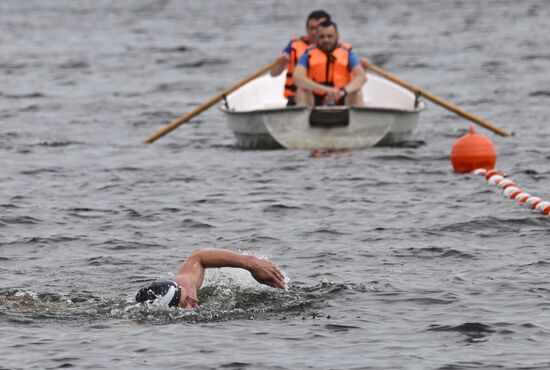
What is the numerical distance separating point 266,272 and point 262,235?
141 inches

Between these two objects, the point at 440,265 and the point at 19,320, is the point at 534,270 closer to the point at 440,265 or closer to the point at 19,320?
the point at 440,265

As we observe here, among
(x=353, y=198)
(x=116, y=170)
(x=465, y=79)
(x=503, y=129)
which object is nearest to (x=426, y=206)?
(x=353, y=198)

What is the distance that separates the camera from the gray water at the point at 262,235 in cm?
945

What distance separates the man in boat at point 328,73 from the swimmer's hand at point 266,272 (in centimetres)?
852

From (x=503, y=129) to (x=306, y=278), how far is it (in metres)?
10.3

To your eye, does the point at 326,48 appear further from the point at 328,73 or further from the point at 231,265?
the point at 231,265

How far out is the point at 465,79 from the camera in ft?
93.8

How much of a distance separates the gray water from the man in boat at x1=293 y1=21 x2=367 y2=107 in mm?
840

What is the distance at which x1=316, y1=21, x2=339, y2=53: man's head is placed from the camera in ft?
60.0

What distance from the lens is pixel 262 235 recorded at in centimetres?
1345

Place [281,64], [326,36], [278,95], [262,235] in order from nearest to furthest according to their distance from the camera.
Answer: [262,235]
[326,36]
[281,64]
[278,95]

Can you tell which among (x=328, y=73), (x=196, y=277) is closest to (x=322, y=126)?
(x=328, y=73)

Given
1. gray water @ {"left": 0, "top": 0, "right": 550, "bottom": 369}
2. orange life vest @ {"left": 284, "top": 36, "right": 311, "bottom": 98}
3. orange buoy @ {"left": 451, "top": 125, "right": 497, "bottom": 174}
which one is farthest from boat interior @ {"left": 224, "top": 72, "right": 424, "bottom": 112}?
orange buoy @ {"left": 451, "top": 125, "right": 497, "bottom": 174}

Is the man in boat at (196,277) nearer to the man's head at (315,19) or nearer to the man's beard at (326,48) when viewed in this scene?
the man's beard at (326,48)
